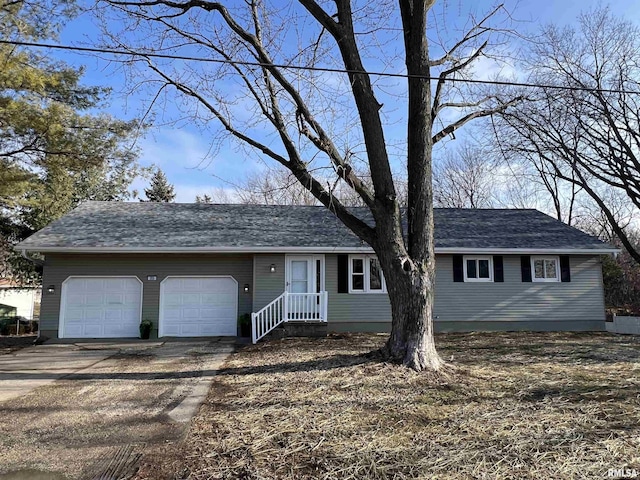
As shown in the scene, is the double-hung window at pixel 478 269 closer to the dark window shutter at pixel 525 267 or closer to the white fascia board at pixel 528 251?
the white fascia board at pixel 528 251

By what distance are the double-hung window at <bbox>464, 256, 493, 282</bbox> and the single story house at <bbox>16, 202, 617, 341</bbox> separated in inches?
1.2

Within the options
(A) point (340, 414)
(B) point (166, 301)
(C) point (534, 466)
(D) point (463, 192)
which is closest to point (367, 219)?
(B) point (166, 301)

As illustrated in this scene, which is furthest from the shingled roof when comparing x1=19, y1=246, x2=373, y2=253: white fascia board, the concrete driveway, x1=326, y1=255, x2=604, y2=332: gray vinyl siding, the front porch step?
the concrete driveway

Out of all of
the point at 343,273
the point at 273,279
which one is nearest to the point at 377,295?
the point at 343,273

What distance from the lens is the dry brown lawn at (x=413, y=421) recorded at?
3465 mm

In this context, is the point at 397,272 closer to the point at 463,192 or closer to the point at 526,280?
the point at 526,280

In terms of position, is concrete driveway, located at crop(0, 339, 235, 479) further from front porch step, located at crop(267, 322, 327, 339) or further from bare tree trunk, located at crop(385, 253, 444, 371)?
bare tree trunk, located at crop(385, 253, 444, 371)

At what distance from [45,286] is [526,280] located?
13899 mm

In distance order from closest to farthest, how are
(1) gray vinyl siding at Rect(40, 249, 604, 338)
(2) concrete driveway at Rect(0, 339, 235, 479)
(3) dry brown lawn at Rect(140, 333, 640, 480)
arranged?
(3) dry brown lawn at Rect(140, 333, 640, 480), (2) concrete driveway at Rect(0, 339, 235, 479), (1) gray vinyl siding at Rect(40, 249, 604, 338)

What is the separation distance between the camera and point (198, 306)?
497 inches

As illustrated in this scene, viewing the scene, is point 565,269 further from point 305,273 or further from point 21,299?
point 21,299

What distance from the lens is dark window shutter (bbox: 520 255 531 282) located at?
43.4ft

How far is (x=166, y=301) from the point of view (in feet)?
41.2

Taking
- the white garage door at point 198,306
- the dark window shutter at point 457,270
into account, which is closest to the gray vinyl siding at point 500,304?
the dark window shutter at point 457,270
